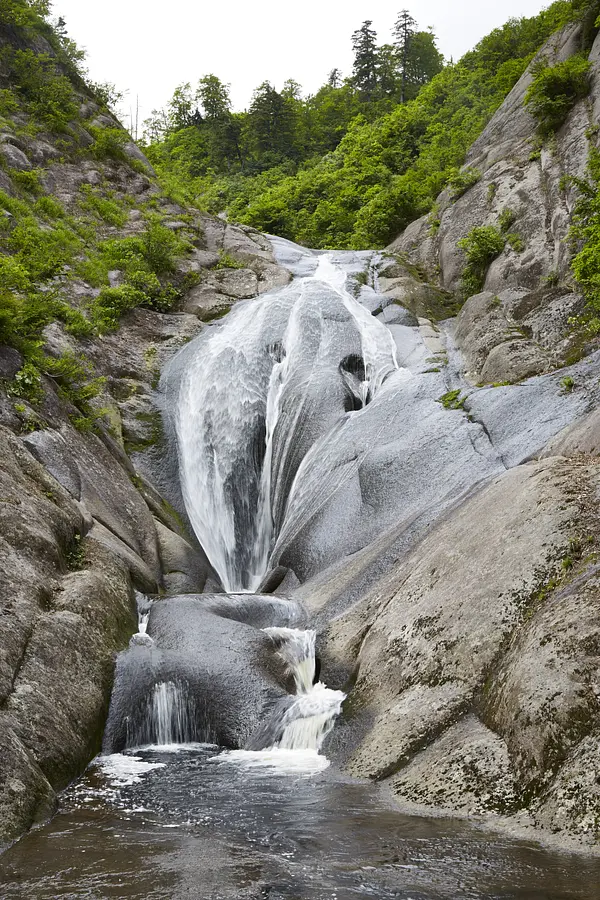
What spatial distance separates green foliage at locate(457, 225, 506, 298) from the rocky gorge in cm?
52

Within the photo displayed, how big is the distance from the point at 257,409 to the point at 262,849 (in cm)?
1350

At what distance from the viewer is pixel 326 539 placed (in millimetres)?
13227

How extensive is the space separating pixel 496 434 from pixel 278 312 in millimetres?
10353

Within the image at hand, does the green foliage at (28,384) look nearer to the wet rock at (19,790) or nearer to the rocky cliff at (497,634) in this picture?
the rocky cliff at (497,634)

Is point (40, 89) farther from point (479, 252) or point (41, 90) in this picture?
point (479, 252)

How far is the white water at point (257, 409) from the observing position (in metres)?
16.3

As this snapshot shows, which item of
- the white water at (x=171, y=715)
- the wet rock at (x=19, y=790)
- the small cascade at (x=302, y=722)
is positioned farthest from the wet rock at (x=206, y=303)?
the wet rock at (x=19, y=790)

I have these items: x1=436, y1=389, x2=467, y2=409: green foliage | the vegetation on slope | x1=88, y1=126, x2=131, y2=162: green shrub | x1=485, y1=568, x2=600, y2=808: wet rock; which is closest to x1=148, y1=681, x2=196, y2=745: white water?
x1=485, y1=568, x2=600, y2=808: wet rock

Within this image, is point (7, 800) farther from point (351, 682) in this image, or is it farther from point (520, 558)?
point (520, 558)

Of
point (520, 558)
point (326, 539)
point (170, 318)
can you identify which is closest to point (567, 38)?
point (170, 318)

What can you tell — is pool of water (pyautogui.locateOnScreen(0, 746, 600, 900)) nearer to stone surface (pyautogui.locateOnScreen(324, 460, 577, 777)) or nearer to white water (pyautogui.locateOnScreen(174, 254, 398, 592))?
stone surface (pyautogui.locateOnScreen(324, 460, 577, 777))

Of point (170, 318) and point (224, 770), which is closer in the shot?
point (224, 770)

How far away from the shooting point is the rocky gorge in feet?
22.5

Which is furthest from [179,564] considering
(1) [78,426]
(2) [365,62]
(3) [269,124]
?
(2) [365,62]
